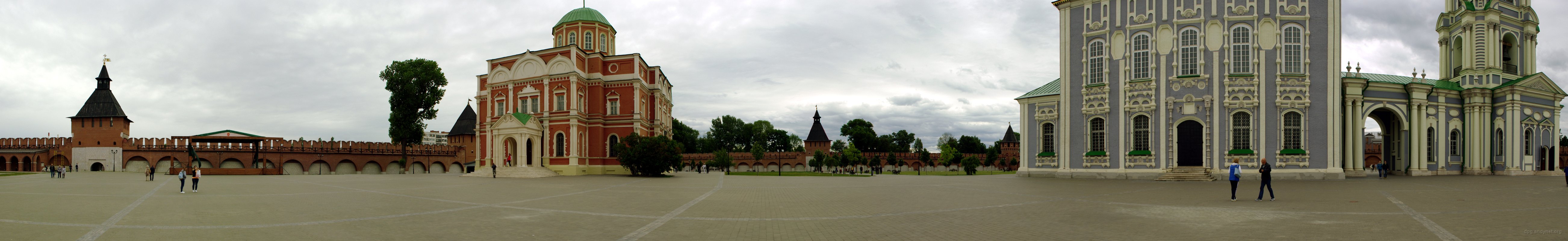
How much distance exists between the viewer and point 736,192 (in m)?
19.4

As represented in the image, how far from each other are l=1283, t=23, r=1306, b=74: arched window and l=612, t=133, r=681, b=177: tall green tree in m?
26.1

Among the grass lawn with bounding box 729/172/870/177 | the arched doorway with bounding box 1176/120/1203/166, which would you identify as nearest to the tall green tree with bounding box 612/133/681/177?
the grass lawn with bounding box 729/172/870/177

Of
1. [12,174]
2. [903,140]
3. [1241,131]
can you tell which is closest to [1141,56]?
[1241,131]

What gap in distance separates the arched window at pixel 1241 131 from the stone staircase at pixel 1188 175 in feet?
5.01

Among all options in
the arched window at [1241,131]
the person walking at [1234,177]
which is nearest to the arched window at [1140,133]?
the arched window at [1241,131]

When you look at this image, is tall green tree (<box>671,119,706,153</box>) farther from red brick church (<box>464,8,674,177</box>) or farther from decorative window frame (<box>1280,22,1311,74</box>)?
decorative window frame (<box>1280,22,1311,74</box>)

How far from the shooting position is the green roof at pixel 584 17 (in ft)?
150

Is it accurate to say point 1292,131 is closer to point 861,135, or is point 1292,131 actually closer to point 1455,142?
point 1455,142

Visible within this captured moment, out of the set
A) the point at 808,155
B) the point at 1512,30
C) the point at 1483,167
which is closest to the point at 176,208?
the point at 1483,167

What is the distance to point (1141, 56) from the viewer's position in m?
30.1

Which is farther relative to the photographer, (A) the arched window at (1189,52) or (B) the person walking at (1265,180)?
(A) the arched window at (1189,52)

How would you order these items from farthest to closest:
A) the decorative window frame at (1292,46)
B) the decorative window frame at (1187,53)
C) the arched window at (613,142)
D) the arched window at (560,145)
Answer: the arched window at (613,142), the arched window at (560,145), the decorative window frame at (1187,53), the decorative window frame at (1292,46)

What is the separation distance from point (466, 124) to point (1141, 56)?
6050 centimetres

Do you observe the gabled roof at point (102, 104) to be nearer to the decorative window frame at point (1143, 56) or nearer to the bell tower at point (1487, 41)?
the decorative window frame at point (1143, 56)
